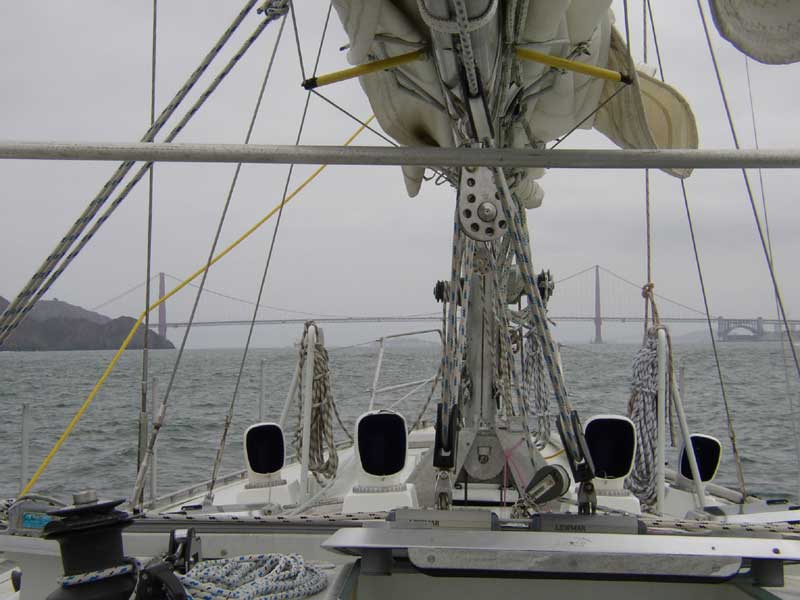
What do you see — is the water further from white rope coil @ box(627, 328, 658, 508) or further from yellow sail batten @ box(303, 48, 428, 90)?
yellow sail batten @ box(303, 48, 428, 90)

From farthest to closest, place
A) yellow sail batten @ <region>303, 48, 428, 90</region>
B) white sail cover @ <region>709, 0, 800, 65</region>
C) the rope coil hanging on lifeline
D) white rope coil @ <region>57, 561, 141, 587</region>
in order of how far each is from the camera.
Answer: the rope coil hanging on lifeline, yellow sail batten @ <region>303, 48, 428, 90</region>, white sail cover @ <region>709, 0, 800, 65</region>, white rope coil @ <region>57, 561, 141, 587</region>

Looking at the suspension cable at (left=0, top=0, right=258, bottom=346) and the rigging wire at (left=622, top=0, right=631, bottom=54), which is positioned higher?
the rigging wire at (left=622, top=0, right=631, bottom=54)

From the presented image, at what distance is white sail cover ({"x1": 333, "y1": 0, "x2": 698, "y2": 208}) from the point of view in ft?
7.11

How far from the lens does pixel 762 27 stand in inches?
65.2

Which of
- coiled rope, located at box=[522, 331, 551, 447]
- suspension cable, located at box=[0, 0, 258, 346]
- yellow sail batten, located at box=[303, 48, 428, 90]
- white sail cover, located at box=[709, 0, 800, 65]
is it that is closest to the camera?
white sail cover, located at box=[709, 0, 800, 65]

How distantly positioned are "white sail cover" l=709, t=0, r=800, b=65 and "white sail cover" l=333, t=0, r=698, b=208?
53 centimetres

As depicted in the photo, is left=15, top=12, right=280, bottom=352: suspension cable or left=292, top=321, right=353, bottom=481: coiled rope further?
left=292, top=321, right=353, bottom=481: coiled rope

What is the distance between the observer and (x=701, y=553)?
5.23 ft

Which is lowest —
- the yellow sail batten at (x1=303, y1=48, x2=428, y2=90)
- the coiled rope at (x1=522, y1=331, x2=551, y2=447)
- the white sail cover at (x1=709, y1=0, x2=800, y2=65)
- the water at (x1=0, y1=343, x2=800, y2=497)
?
the water at (x1=0, y1=343, x2=800, y2=497)

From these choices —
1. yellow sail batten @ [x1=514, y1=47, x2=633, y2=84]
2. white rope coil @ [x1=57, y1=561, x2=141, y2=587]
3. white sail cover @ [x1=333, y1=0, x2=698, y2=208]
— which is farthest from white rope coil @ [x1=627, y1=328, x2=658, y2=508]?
white rope coil @ [x1=57, y1=561, x2=141, y2=587]

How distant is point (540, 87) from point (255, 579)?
1845 mm

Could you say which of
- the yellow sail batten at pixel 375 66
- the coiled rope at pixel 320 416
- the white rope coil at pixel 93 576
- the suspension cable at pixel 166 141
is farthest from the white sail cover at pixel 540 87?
the white rope coil at pixel 93 576

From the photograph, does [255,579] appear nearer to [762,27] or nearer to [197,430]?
[762,27]

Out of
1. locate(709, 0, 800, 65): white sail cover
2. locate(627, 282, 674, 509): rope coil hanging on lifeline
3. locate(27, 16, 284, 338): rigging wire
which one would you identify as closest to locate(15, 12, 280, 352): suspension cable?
locate(27, 16, 284, 338): rigging wire
